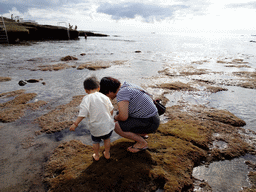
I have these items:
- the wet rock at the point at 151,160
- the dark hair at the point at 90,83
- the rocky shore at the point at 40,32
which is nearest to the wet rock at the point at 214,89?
the wet rock at the point at 151,160

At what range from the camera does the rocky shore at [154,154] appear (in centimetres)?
230

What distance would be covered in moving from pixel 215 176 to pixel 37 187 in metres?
2.81

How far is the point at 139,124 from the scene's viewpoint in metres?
2.81

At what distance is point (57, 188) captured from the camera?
2.24 meters

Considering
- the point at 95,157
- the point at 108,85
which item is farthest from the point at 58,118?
the point at 108,85

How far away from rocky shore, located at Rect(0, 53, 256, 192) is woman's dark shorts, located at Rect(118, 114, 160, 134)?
1.32 ft

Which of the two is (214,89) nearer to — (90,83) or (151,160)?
(151,160)

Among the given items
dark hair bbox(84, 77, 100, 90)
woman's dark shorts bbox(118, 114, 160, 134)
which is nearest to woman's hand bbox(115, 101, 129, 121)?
woman's dark shorts bbox(118, 114, 160, 134)

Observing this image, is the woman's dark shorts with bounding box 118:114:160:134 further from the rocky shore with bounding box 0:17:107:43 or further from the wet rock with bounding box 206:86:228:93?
the rocky shore with bounding box 0:17:107:43

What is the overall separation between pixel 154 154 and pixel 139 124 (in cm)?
62

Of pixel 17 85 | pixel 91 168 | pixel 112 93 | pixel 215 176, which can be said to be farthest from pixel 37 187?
pixel 17 85

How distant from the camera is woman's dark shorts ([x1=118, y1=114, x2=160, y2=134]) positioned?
9.21 feet

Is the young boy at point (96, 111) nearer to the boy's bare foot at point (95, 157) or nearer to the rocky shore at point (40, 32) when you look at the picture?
the boy's bare foot at point (95, 157)

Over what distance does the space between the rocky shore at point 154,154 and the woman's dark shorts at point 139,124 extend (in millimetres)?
403
